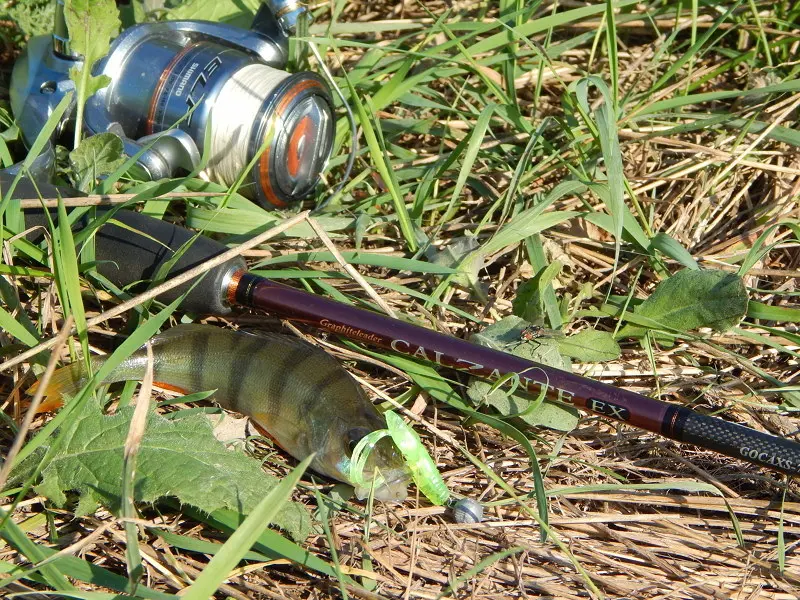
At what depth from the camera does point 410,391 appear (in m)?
2.33

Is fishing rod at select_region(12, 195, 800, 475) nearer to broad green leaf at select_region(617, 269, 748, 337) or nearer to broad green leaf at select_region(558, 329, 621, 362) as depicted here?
broad green leaf at select_region(558, 329, 621, 362)

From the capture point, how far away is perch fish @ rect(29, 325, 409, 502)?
2.04 meters

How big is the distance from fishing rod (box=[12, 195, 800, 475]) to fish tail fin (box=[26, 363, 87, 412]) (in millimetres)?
326

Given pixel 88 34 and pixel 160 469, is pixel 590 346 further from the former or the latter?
pixel 88 34

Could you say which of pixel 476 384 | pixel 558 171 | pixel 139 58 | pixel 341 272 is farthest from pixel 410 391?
pixel 139 58

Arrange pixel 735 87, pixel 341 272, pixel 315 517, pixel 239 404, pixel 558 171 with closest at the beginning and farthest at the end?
pixel 315 517 → pixel 239 404 → pixel 341 272 → pixel 558 171 → pixel 735 87

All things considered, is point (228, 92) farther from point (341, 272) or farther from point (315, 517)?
point (315, 517)

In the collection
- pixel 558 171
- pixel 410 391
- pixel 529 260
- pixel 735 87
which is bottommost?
pixel 410 391

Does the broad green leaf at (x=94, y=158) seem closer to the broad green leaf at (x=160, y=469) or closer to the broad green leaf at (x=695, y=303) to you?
the broad green leaf at (x=160, y=469)

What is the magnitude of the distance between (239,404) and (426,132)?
1325mm

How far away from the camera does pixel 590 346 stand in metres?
2.36

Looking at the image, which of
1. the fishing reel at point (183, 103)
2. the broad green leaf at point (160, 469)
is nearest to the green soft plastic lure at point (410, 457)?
the broad green leaf at point (160, 469)

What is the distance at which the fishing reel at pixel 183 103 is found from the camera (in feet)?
8.35

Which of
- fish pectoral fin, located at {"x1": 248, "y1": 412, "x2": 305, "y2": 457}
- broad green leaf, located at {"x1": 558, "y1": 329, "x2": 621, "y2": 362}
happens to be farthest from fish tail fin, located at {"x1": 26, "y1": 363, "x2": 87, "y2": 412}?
broad green leaf, located at {"x1": 558, "y1": 329, "x2": 621, "y2": 362}
